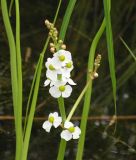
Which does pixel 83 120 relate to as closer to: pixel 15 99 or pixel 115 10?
pixel 15 99

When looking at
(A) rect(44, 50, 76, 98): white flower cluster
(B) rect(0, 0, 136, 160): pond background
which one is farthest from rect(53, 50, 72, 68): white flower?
(B) rect(0, 0, 136, 160): pond background

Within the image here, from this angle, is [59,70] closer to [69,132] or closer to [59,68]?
[59,68]

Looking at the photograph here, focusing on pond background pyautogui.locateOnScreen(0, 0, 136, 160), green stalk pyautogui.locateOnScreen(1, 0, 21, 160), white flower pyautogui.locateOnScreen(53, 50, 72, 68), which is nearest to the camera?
white flower pyautogui.locateOnScreen(53, 50, 72, 68)

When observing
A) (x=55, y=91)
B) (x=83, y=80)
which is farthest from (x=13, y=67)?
(x=83, y=80)

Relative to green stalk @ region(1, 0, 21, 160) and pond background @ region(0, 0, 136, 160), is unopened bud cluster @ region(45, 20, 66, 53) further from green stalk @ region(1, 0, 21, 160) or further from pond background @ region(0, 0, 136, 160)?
pond background @ region(0, 0, 136, 160)

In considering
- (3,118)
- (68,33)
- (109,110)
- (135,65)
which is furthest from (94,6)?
(3,118)

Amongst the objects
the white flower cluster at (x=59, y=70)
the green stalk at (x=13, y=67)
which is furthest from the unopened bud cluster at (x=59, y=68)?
the green stalk at (x=13, y=67)
